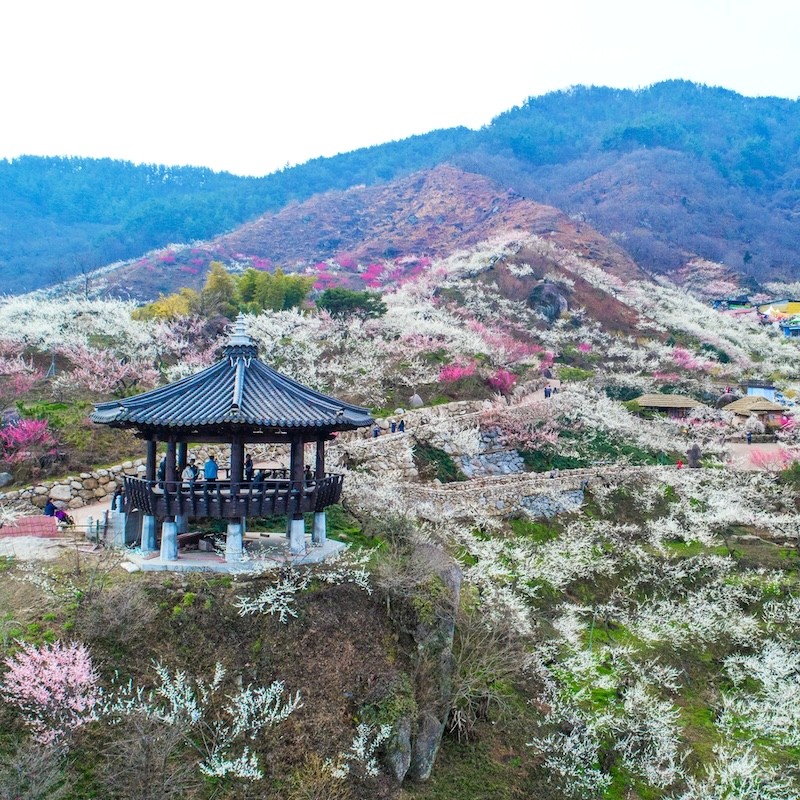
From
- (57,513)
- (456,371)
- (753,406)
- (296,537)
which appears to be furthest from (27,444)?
(753,406)

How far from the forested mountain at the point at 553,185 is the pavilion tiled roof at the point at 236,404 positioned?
297 feet

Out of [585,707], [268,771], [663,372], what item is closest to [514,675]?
[585,707]

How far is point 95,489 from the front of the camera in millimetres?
22547

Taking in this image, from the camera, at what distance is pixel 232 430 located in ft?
46.1

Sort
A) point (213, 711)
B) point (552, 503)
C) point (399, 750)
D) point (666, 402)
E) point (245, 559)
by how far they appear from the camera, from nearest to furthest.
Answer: point (213, 711), point (399, 750), point (245, 559), point (552, 503), point (666, 402)

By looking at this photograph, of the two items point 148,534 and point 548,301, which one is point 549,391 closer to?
point 548,301

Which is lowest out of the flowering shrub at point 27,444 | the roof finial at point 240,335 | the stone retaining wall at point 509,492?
the stone retaining wall at point 509,492

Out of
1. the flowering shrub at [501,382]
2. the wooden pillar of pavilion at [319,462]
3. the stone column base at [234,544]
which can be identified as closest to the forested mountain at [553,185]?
the flowering shrub at [501,382]

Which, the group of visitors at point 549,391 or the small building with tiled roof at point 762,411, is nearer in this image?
the group of visitors at point 549,391

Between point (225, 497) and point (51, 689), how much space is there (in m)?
4.48

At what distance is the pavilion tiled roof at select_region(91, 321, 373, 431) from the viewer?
44.2 ft

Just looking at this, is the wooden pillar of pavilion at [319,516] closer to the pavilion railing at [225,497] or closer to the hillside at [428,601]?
the pavilion railing at [225,497]

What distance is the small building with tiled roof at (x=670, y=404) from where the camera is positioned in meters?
42.4

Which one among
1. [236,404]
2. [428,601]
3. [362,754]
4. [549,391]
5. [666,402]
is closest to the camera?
[362,754]
